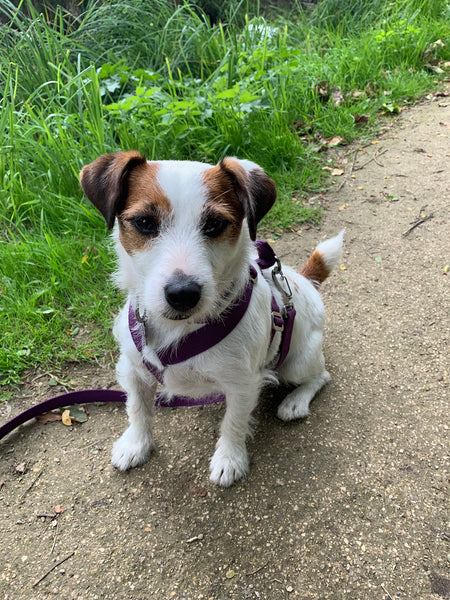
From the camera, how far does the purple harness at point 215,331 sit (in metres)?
2.11

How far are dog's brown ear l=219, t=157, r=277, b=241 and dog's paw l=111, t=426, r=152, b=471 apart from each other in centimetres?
137

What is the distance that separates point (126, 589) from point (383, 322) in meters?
2.56

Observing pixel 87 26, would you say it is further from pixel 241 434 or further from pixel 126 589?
pixel 126 589

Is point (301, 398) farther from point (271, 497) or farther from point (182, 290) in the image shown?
point (182, 290)

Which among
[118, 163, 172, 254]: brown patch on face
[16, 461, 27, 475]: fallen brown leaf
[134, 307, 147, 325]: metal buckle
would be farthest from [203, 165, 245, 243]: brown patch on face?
[16, 461, 27, 475]: fallen brown leaf

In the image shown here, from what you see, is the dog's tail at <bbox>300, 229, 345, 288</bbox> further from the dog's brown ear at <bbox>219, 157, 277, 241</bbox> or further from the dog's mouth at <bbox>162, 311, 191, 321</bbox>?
the dog's mouth at <bbox>162, 311, 191, 321</bbox>

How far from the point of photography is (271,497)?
7.78ft

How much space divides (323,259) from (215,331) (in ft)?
4.27

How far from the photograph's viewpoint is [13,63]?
15.8 feet

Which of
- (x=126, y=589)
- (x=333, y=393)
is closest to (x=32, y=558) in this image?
(x=126, y=589)

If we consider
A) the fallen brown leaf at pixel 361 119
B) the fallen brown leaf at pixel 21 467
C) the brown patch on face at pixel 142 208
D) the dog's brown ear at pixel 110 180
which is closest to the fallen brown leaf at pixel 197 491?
the fallen brown leaf at pixel 21 467

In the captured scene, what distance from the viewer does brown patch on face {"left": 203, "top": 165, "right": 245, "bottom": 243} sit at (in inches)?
75.4

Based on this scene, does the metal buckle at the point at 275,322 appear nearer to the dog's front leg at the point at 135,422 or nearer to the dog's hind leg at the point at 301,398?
the dog's hind leg at the point at 301,398

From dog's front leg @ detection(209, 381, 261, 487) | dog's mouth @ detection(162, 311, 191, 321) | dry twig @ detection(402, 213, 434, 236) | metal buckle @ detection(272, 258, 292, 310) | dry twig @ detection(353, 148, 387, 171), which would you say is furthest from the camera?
dry twig @ detection(353, 148, 387, 171)
